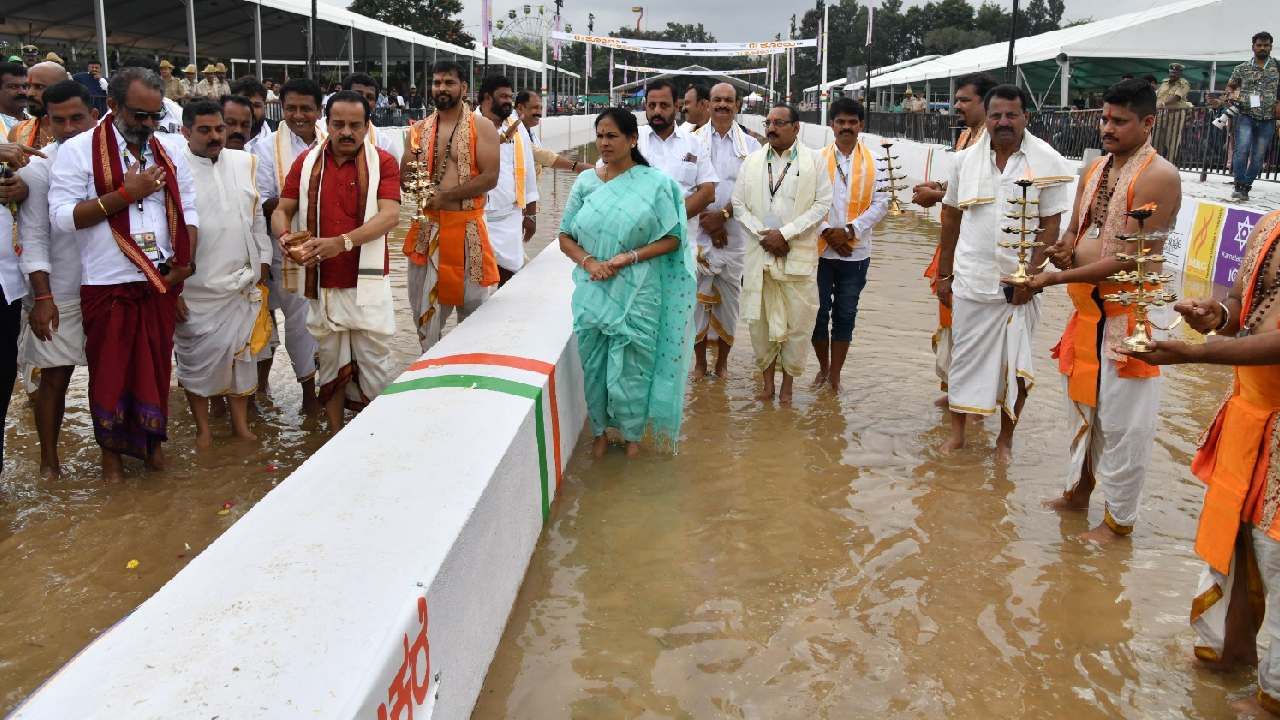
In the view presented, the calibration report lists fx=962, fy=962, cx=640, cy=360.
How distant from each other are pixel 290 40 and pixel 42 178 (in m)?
28.2

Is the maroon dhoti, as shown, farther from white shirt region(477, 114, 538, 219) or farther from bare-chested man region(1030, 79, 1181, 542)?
bare-chested man region(1030, 79, 1181, 542)

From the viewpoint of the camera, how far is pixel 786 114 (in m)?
6.19

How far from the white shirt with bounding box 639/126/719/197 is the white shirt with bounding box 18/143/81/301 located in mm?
3552

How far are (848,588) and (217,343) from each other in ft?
11.6

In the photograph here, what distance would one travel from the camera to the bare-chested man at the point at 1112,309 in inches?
156

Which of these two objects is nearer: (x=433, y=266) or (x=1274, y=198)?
(x=433, y=266)

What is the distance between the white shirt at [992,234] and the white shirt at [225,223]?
3.89 m

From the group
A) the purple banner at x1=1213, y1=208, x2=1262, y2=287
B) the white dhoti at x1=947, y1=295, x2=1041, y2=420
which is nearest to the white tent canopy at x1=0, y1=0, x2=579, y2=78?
the white dhoti at x1=947, y1=295, x2=1041, y2=420

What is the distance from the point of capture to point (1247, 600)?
3.19 meters

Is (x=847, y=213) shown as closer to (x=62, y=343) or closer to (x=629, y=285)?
(x=629, y=285)

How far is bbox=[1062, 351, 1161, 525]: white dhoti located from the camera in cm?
413

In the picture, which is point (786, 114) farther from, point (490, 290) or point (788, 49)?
point (788, 49)

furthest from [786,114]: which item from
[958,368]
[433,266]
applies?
[433,266]

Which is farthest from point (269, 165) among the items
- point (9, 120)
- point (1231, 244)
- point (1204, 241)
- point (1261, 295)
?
point (1204, 241)
